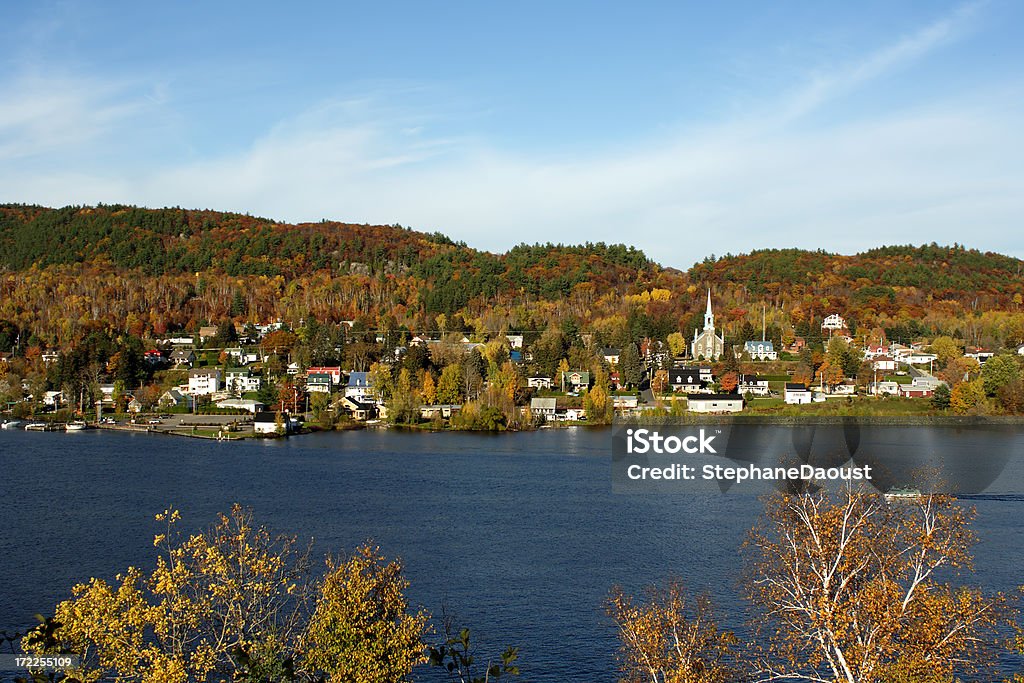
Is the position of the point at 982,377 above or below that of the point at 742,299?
below

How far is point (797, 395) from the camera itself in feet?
92.3

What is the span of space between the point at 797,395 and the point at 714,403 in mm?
2517

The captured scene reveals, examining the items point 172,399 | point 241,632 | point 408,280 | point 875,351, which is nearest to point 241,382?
point 172,399

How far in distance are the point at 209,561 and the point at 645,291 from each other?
41.4 meters

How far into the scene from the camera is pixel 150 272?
4897 cm

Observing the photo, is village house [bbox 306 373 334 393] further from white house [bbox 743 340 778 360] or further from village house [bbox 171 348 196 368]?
white house [bbox 743 340 778 360]

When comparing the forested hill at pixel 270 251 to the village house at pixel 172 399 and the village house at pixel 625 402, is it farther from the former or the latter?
the village house at pixel 172 399

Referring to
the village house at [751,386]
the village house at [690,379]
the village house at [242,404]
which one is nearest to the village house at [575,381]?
the village house at [690,379]

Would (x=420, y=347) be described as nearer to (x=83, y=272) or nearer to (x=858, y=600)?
(x=83, y=272)

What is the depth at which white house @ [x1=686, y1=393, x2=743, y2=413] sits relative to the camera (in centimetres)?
2716

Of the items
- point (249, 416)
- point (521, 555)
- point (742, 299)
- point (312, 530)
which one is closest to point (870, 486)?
point (521, 555)

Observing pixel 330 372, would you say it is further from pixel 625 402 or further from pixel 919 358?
pixel 919 358

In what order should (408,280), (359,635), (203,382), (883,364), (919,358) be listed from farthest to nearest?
(408,280) → (919,358) → (883,364) → (203,382) → (359,635)

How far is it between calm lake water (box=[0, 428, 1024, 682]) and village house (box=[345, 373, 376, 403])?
8017 millimetres
